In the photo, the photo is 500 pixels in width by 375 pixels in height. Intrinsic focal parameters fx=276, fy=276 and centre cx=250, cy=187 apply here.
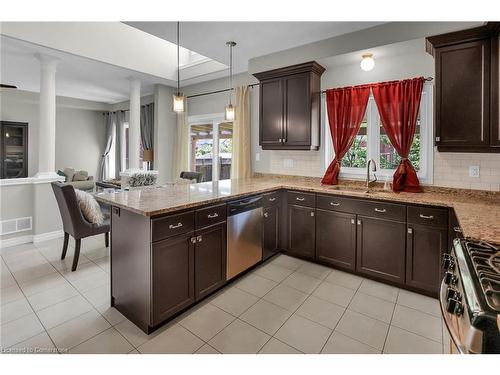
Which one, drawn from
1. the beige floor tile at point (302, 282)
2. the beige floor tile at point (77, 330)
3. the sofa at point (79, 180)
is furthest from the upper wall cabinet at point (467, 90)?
the sofa at point (79, 180)

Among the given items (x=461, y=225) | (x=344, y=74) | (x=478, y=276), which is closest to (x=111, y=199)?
(x=478, y=276)

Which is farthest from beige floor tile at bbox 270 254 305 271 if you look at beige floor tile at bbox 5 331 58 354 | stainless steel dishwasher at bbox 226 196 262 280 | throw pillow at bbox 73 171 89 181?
throw pillow at bbox 73 171 89 181

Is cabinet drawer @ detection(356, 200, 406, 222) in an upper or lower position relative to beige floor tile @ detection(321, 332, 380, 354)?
upper

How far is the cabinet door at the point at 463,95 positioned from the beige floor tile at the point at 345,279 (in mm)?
1597

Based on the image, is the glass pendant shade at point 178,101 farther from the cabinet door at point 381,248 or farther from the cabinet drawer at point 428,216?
the cabinet drawer at point 428,216

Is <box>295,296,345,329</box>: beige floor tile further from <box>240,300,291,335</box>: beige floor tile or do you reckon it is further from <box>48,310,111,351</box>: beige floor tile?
<box>48,310,111,351</box>: beige floor tile

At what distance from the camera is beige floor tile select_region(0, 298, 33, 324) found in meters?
2.25

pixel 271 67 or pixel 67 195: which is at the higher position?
pixel 271 67

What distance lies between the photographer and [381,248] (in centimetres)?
288

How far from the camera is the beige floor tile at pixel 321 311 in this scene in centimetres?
225

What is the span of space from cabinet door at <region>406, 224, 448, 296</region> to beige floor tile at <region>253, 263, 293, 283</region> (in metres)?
1.23

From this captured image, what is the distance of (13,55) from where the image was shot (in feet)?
14.8

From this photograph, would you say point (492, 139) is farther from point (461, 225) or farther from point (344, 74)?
point (344, 74)
